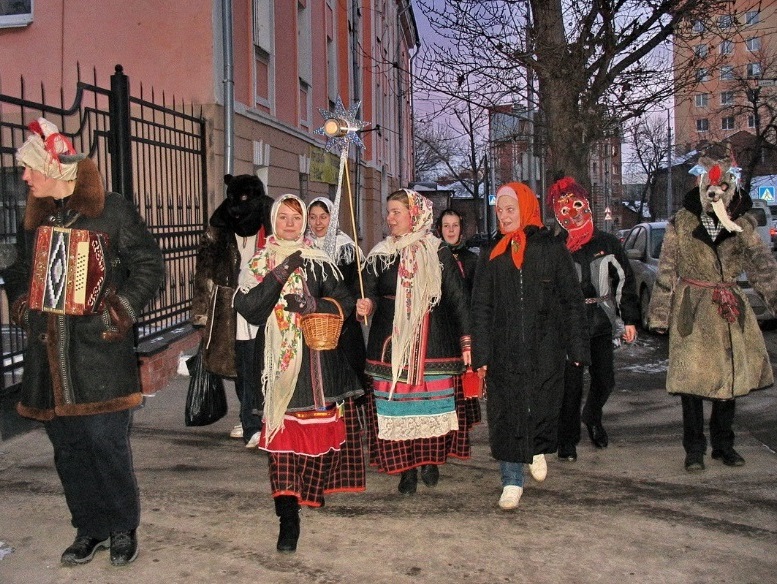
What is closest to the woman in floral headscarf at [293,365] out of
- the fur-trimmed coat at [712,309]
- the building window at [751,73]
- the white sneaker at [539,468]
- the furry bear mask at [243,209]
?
the white sneaker at [539,468]

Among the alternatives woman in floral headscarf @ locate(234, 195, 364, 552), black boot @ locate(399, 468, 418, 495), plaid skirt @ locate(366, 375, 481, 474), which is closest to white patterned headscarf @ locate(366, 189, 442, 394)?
plaid skirt @ locate(366, 375, 481, 474)

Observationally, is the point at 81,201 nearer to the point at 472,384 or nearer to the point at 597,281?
the point at 472,384

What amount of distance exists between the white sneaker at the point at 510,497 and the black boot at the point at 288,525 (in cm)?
122

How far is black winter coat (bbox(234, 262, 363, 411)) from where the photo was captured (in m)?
4.05

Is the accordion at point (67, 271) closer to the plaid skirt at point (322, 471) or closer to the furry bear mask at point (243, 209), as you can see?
the plaid skirt at point (322, 471)

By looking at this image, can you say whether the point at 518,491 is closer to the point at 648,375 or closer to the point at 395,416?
the point at 395,416

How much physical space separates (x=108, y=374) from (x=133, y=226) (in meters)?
0.67

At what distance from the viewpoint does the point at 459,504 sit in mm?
4812

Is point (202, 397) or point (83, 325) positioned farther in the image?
point (202, 397)

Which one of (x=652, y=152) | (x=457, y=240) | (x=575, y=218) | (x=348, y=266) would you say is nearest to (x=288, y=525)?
(x=348, y=266)

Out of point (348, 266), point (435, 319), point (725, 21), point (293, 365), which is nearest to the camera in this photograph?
point (293, 365)

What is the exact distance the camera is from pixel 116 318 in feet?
12.1

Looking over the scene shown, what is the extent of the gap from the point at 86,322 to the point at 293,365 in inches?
38.2

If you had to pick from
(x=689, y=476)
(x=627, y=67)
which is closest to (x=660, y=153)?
(x=627, y=67)
